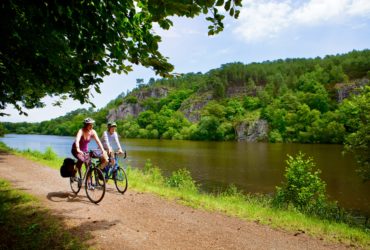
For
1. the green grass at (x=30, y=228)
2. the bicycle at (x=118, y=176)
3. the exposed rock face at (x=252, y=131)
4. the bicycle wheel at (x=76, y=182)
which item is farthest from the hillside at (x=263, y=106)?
the green grass at (x=30, y=228)

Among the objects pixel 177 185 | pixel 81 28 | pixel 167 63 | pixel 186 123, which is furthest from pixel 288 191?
pixel 186 123

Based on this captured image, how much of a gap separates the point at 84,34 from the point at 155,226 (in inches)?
171

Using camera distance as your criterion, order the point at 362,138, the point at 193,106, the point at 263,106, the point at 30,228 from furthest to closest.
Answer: the point at 193,106 → the point at 263,106 → the point at 362,138 → the point at 30,228

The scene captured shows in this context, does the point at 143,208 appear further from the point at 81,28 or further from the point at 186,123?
the point at 186,123

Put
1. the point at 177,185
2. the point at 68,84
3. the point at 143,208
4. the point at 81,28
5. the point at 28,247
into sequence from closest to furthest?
the point at 81,28
the point at 28,247
the point at 68,84
the point at 143,208
the point at 177,185

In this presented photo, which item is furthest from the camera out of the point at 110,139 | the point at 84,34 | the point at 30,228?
the point at 110,139

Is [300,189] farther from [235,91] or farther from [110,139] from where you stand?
[235,91]

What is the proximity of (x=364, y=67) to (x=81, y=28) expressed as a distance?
148270mm

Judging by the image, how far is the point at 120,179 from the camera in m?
10.7

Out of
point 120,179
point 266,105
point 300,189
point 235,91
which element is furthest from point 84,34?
point 235,91

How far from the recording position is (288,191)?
15391 mm

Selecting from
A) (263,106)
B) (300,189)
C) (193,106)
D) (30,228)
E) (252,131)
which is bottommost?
(300,189)

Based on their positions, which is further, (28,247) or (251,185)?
(251,185)

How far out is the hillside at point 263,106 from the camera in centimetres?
9912
